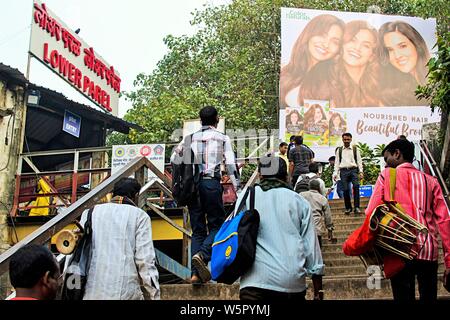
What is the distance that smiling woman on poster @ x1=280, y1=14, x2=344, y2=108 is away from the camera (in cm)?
1950

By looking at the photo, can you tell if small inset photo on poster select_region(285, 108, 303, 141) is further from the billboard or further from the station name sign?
the station name sign

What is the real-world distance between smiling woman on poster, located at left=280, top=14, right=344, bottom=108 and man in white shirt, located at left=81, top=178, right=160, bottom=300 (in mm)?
15461

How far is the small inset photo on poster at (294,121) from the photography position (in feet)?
61.7

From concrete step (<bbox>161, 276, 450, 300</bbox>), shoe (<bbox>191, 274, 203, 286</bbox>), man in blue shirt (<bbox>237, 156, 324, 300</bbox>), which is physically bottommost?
concrete step (<bbox>161, 276, 450, 300</bbox>)

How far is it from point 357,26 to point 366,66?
1.45 m

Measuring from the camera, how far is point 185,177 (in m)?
5.46

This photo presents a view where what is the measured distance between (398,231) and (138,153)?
9.97m

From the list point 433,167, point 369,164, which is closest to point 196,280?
point 433,167

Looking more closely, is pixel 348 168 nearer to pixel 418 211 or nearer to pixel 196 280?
pixel 196 280

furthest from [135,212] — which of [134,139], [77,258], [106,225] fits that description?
[134,139]

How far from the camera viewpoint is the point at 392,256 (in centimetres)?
393

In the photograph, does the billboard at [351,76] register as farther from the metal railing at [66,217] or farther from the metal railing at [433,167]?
the metal railing at [66,217]

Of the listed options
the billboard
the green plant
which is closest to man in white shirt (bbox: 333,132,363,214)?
the green plant

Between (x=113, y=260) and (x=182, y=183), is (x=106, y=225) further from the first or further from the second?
(x=182, y=183)
